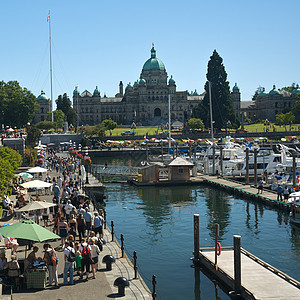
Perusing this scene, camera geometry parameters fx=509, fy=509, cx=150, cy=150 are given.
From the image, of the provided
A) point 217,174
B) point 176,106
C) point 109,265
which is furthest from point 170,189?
point 176,106

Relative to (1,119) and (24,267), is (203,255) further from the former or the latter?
Result: (1,119)

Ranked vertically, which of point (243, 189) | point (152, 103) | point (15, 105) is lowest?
point (243, 189)

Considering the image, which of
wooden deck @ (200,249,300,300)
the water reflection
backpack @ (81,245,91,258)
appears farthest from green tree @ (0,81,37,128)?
backpack @ (81,245,91,258)

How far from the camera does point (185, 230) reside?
31.4 meters

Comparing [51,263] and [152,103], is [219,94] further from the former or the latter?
[51,263]

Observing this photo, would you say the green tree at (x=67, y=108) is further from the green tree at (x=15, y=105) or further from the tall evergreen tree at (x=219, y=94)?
the tall evergreen tree at (x=219, y=94)

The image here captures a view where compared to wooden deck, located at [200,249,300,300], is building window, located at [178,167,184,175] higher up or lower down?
higher up

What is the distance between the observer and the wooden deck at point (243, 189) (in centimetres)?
3804

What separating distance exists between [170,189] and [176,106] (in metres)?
147

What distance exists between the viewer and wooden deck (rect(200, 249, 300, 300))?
17641 mm

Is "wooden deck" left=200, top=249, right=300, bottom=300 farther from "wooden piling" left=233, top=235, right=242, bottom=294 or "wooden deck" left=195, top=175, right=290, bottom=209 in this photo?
"wooden deck" left=195, top=175, right=290, bottom=209

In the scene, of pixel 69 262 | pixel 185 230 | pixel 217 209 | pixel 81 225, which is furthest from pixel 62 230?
pixel 217 209

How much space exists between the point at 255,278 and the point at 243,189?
26.1 metres

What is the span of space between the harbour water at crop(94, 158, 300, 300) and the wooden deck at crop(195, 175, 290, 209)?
2.18ft
